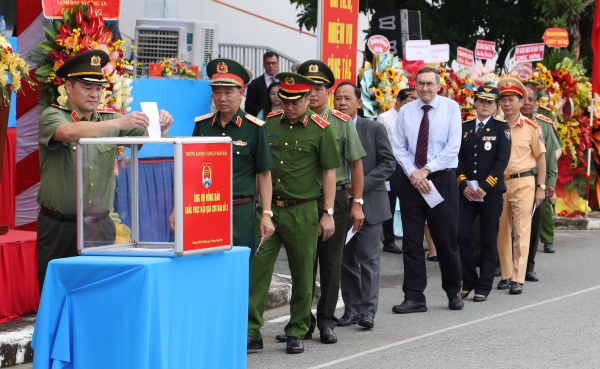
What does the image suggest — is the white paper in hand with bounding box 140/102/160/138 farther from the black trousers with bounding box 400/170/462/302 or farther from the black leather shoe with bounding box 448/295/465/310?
the black leather shoe with bounding box 448/295/465/310

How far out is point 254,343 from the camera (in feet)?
19.1

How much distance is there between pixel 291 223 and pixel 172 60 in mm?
6910

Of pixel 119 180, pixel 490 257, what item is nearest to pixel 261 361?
pixel 119 180

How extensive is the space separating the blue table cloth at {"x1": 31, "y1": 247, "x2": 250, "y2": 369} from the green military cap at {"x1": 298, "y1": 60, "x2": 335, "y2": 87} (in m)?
2.62

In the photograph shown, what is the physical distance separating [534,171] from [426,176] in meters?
2.36

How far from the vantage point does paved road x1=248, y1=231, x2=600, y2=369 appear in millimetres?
5570

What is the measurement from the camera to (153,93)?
10945 millimetres

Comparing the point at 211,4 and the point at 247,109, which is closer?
the point at 247,109

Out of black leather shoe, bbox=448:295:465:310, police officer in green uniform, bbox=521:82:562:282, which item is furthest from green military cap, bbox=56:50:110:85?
police officer in green uniform, bbox=521:82:562:282

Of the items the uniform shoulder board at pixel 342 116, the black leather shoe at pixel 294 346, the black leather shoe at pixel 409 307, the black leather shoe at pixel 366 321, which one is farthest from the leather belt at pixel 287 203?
the black leather shoe at pixel 409 307

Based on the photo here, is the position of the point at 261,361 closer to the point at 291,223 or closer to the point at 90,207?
the point at 291,223

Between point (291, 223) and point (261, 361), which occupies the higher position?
point (291, 223)

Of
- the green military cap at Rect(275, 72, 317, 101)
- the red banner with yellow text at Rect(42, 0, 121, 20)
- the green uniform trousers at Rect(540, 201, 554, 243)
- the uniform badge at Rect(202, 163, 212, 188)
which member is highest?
the red banner with yellow text at Rect(42, 0, 121, 20)

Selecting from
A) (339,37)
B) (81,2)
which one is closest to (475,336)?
(81,2)
